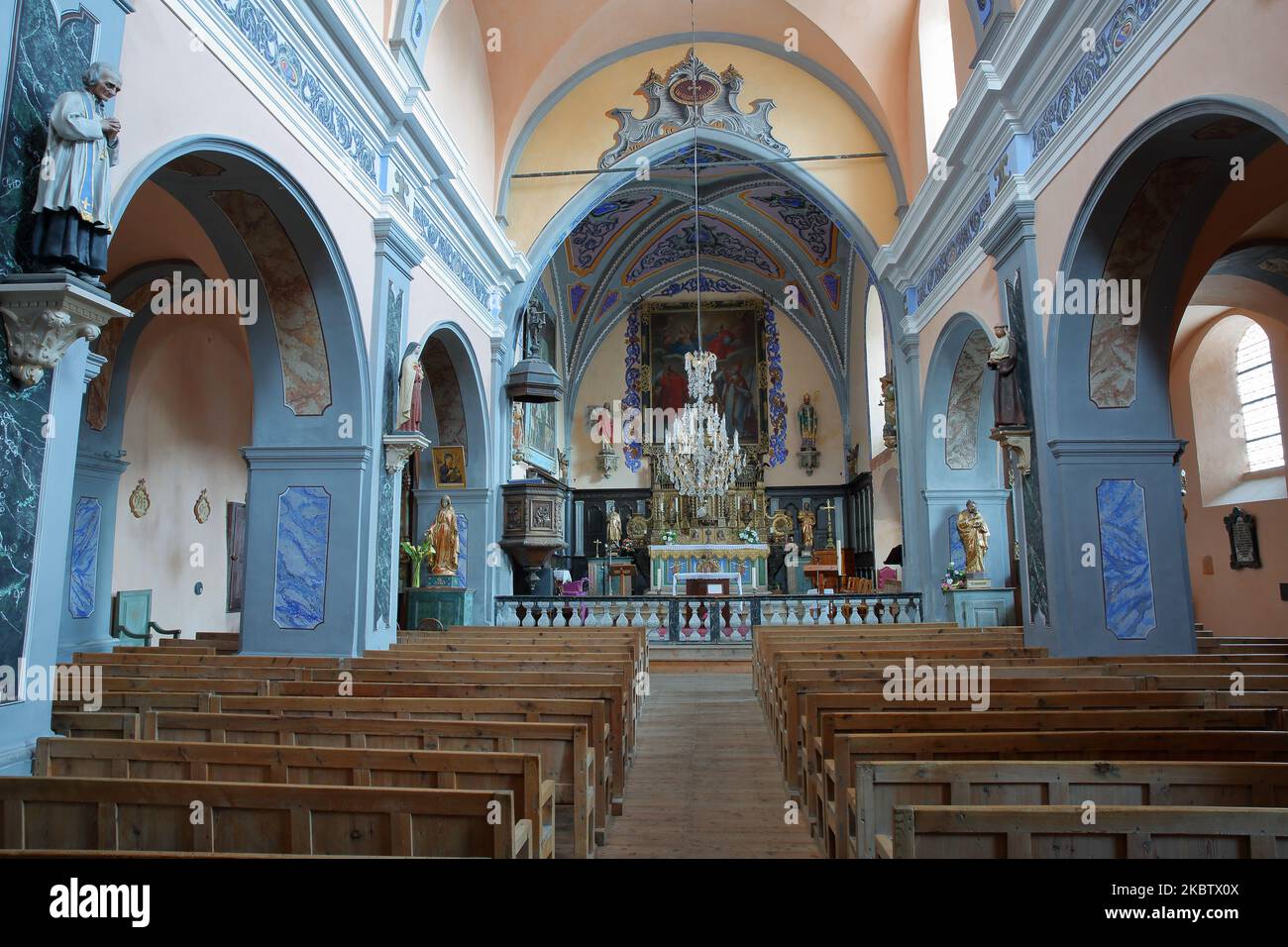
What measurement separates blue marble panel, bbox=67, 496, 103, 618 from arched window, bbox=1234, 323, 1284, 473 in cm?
1468

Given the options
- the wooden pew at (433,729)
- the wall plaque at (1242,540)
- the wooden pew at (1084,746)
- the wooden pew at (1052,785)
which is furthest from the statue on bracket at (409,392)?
the wall plaque at (1242,540)

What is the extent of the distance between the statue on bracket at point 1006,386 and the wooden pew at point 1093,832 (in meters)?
5.86

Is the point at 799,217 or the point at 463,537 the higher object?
the point at 799,217

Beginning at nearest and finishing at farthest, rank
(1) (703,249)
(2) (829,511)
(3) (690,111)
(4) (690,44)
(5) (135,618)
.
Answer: (5) (135,618)
(4) (690,44)
(3) (690,111)
(1) (703,249)
(2) (829,511)

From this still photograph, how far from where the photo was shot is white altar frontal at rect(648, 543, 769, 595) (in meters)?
19.0

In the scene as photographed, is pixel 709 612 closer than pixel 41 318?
No

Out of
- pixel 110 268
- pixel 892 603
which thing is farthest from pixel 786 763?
pixel 110 268

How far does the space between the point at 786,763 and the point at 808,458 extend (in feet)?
56.3

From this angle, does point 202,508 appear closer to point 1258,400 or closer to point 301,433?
point 301,433

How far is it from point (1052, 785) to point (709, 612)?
28.8 feet

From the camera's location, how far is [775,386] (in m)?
22.2

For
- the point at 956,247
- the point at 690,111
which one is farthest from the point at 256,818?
the point at 690,111

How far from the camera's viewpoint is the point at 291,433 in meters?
7.68

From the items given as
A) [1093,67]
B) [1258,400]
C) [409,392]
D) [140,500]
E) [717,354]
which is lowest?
[140,500]
